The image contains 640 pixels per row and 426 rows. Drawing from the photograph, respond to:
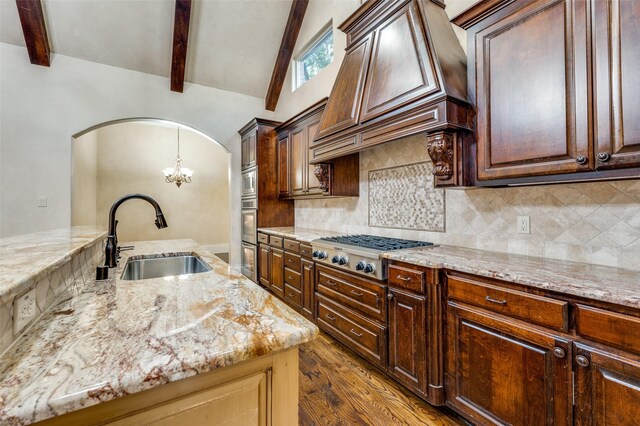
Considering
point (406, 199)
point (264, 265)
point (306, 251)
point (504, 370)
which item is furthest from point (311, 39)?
point (504, 370)

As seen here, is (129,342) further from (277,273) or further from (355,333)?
(277,273)

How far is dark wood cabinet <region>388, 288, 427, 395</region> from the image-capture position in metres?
1.77

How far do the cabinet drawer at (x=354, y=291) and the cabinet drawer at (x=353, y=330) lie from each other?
0.07m

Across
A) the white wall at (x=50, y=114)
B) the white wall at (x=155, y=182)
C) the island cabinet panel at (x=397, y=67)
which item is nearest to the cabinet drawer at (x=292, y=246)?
the island cabinet panel at (x=397, y=67)

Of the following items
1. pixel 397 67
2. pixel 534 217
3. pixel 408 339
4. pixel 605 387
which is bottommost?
pixel 408 339

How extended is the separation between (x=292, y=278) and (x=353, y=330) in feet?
3.86

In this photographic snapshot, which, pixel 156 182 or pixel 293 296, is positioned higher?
pixel 156 182

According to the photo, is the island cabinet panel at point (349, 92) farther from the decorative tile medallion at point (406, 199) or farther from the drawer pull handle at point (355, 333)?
the drawer pull handle at point (355, 333)

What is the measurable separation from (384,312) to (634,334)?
1.24 meters

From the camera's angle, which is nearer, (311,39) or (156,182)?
(311,39)

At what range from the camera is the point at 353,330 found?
234cm

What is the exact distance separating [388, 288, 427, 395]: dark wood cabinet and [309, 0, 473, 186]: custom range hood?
84 cm

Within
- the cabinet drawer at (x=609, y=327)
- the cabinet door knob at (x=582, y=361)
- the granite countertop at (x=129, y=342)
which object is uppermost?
the granite countertop at (x=129, y=342)

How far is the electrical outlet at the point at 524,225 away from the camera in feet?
6.13
